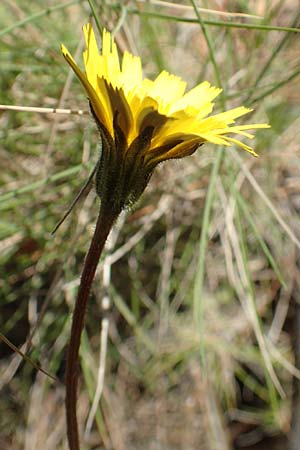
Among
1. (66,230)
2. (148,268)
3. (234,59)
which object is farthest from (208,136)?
(234,59)

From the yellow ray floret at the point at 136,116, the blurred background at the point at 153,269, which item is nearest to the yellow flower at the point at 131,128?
the yellow ray floret at the point at 136,116

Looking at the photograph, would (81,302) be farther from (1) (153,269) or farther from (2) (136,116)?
(1) (153,269)

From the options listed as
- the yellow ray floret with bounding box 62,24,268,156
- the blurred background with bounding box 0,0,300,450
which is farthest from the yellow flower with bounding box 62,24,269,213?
the blurred background with bounding box 0,0,300,450

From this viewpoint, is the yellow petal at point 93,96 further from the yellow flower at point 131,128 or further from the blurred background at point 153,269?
the blurred background at point 153,269

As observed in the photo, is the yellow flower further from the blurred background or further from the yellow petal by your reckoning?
the blurred background

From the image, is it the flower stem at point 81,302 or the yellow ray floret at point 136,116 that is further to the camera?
the flower stem at point 81,302

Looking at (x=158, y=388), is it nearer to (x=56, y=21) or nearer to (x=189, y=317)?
(x=189, y=317)

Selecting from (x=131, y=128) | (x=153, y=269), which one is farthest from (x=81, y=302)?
(x=153, y=269)
